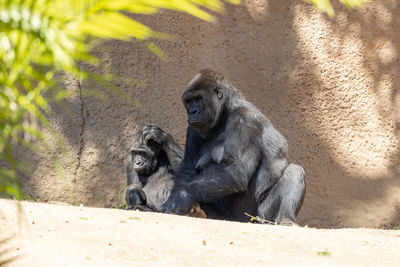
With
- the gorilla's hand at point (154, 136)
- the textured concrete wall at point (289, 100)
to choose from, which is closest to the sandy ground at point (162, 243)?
the gorilla's hand at point (154, 136)

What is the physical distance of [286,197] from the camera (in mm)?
5078

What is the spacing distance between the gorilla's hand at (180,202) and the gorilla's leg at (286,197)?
0.62 metres

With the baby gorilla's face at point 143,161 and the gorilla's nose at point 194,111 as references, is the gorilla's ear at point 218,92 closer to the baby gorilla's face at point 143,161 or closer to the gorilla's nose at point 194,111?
the gorilla's nose at point 194,111

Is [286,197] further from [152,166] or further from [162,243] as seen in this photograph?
[162,243]

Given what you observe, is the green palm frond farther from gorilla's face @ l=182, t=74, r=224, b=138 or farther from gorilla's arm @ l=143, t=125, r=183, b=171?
gorilla's arm @ l=143, t=125, r=183, b=171

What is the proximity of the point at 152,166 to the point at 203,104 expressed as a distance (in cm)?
73

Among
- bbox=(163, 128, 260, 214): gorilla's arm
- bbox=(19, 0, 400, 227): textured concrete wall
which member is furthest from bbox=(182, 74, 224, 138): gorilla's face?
bbox=(19, 0, 400, 227): textured concrete wall

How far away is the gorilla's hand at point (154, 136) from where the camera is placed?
18.3ft

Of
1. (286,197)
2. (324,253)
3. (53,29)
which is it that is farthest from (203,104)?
(53,29)

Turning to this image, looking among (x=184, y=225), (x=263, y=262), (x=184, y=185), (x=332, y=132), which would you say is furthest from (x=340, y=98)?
(x=263, y=262)

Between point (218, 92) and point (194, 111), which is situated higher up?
point (218, 92)

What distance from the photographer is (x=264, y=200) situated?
5.25 metres

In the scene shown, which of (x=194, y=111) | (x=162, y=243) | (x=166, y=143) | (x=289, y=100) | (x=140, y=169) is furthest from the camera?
(x=289, y=100)

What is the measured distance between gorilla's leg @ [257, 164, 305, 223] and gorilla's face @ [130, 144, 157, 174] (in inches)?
41.4
